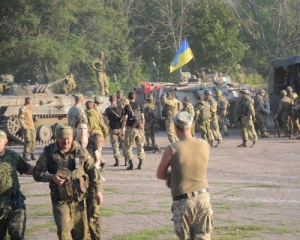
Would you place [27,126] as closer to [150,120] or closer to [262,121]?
[150,120]

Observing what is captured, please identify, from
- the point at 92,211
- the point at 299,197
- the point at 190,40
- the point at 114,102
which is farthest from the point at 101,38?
the point at 92,211

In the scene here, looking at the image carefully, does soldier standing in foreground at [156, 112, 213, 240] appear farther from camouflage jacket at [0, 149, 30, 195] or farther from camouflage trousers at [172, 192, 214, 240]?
camouflage jacket at [0, 149, 30, 195]

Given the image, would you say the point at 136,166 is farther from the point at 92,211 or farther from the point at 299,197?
the point at 92,211

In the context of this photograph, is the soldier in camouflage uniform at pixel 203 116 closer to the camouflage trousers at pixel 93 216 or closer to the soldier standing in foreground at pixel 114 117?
the soldier standing in foreground at pixel 114 117

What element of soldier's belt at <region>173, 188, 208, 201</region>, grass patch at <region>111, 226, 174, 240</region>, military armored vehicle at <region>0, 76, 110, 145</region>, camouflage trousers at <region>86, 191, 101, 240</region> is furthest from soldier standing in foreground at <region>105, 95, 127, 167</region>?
soldier's belt at <region>173, 188, 208, 201</region>

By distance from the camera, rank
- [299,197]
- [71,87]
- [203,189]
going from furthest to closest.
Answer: [71,87] < [299,197] < [203,189]

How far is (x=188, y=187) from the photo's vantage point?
7.06m

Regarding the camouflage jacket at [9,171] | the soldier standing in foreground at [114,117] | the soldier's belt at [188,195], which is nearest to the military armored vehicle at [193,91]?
the soldier standing in foreground at [114,117]

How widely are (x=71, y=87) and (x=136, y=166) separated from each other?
13.7 metres

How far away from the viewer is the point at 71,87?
30.7 m

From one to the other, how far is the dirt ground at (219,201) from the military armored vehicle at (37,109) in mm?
7035

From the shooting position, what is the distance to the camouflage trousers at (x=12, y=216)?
26.0 ft

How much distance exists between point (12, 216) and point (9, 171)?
0.45 metres

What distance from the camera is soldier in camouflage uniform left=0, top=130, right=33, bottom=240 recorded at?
7941mm
